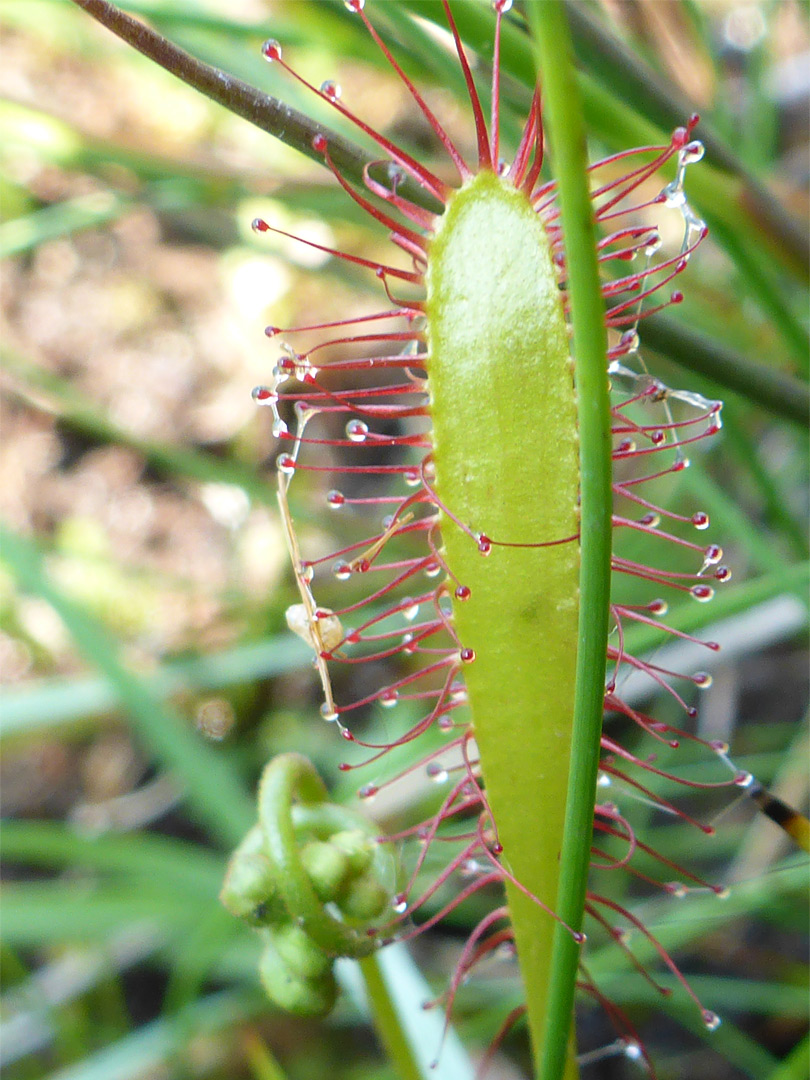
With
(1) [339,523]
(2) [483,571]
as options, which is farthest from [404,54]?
(1) [339,523]

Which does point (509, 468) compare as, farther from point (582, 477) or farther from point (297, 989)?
point (297, 989)

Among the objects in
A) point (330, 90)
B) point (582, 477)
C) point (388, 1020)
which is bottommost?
point (388, 1020)

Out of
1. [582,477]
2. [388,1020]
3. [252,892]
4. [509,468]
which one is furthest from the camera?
[388,1020]

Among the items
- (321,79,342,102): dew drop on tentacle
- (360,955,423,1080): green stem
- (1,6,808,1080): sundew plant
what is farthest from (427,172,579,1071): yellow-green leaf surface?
(360,955,423,1080): green stem

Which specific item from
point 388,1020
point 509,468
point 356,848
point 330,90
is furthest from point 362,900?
point 330,90

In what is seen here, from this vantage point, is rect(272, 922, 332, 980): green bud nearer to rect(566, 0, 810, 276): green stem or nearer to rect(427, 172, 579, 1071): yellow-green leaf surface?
rect(427, 172, 579, 1071): yellow-green leaf surface

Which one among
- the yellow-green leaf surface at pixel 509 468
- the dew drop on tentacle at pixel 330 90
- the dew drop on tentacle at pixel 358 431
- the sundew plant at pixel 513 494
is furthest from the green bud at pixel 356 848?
the dew drop on tentacle at pixel 330 90

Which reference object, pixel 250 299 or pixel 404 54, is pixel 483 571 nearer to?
pixel 404 54
